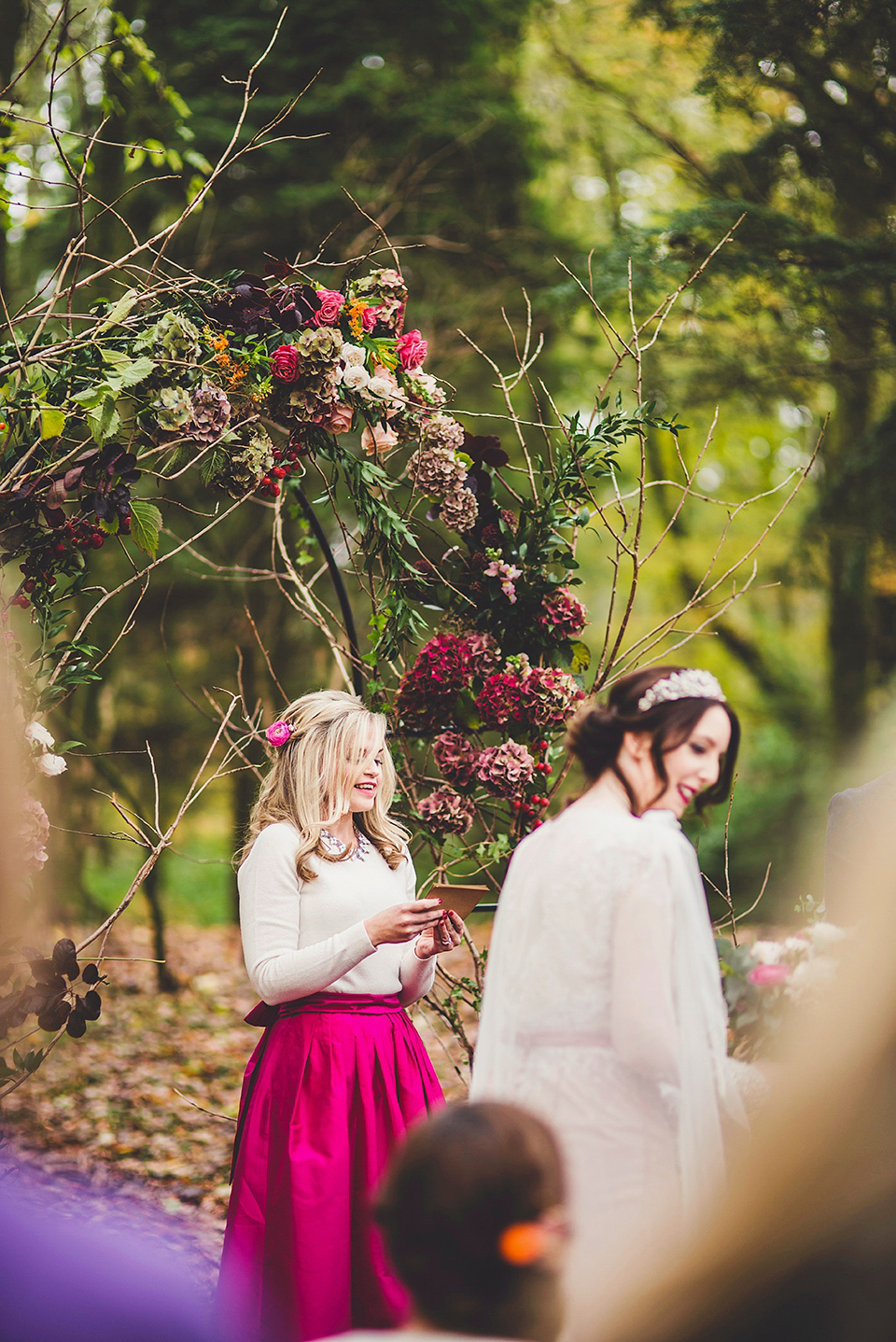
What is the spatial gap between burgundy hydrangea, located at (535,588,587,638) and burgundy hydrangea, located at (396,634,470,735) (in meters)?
0.25

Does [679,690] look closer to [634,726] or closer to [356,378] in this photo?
[634,726]

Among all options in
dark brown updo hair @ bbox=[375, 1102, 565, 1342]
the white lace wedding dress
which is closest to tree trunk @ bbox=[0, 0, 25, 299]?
the white lace wedding dress

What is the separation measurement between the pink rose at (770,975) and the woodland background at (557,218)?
3942 millimetres

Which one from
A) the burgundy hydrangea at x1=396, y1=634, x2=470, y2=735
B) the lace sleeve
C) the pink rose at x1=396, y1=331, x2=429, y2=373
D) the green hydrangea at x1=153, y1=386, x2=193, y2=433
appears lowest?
the lace sleeve

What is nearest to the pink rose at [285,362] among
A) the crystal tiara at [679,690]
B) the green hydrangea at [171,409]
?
the green hydrangea at [171,409]

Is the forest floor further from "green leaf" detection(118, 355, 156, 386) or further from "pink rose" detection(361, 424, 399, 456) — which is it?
"green leaf" detection(118, 355, 156, 386)

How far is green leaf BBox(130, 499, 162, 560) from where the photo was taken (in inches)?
108

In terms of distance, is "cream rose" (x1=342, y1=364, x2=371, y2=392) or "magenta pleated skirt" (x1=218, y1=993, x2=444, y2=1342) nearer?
"magenta pleated skirt" (x1=218, y1=993, x2=444, y2=1342)

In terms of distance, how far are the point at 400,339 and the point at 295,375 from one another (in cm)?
35

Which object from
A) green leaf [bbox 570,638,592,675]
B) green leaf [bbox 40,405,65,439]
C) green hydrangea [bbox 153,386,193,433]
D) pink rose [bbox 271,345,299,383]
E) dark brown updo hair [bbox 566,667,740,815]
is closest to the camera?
dark brown updo hair [bbox 566,667,740,815]

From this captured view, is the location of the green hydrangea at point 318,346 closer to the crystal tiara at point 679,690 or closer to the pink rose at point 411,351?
the pink rose at point 411,351

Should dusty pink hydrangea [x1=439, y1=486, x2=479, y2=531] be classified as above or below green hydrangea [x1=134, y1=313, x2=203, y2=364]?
below

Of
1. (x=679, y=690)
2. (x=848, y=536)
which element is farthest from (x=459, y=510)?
(x=848, y=536)

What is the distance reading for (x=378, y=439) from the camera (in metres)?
3.04
